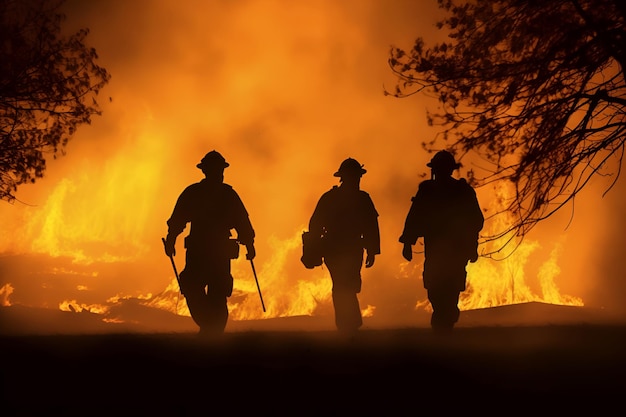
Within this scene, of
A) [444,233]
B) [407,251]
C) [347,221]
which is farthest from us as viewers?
[347,221]

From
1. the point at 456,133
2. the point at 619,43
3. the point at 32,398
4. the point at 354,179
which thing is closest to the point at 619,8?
the point at 619,43

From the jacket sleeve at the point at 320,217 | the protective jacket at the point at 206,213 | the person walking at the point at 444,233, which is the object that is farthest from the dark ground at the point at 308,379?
the jacket sleeve at the point at 320,217

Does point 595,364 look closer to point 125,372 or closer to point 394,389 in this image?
point 394,389

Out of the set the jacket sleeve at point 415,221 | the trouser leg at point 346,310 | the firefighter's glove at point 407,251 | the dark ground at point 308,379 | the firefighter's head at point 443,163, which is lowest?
the dark ground at point 308,379

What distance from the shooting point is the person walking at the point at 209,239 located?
1730 centimetres

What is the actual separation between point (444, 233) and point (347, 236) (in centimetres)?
203

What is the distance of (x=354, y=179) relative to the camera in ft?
59.6

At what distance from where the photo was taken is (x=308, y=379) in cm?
1004

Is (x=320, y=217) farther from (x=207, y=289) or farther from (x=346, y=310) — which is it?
(x=207, y=289)

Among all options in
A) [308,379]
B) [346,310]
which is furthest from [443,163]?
[308,379]

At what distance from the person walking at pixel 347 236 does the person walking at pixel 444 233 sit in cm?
122

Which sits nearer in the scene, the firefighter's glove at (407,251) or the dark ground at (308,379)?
the dark ground at (308,379)

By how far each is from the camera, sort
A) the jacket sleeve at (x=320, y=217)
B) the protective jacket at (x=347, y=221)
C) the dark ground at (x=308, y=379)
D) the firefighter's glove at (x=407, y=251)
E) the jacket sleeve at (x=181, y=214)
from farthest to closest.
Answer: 1. the jacket sleeve at (x=320, y=217)
2. the protective jacket at (x=347, y=221)
3. the jacket sleeve at (x=181, y=214)
4. the firefighter's glove at (x=407, y=251)
5. the dark ground at (x=308, y=379)

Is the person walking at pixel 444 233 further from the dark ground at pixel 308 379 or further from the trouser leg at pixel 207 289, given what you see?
the trouser leg at pixel 207 289
